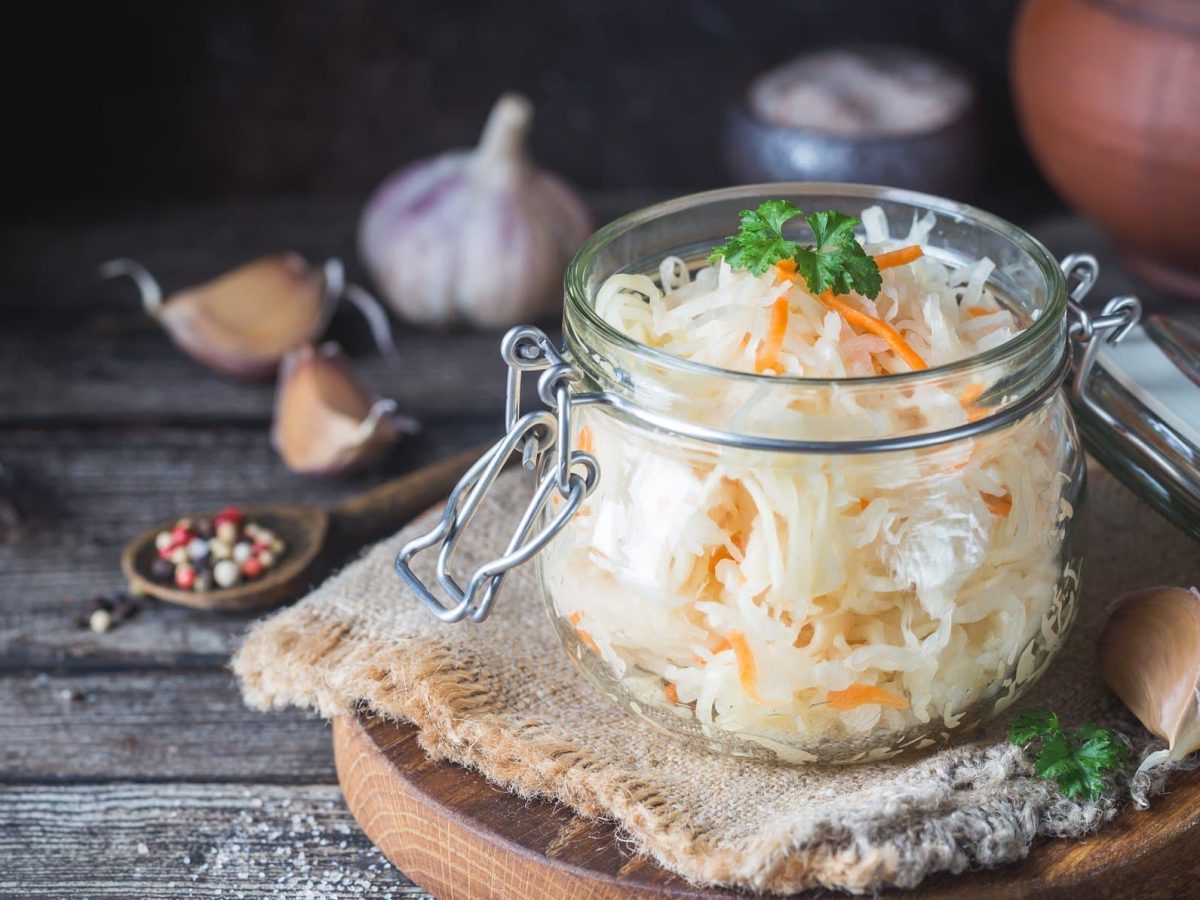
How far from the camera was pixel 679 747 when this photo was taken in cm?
138

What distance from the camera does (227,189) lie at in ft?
10.9

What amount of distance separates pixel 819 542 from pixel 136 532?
1.35 meters

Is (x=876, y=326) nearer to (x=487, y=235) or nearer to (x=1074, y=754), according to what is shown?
(x=1074, y=754)

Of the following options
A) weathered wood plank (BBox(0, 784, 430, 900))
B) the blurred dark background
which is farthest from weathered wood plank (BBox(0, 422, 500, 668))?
the blurred dark background

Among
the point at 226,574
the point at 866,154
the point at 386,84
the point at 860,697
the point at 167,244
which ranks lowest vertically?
the point at 167,244

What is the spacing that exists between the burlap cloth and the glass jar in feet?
0.17

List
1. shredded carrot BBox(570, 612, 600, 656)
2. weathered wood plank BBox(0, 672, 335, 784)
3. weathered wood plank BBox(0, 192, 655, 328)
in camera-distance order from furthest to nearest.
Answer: weathered wood plank BBox(0, 192, 655, 328) < weathered wood plank BBox(0, 672, 335, 784) < shredded carrot BBox(570, 612, 600, 656)

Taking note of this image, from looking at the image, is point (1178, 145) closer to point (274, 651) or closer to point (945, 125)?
point (945, 125)

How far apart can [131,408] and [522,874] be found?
1.58m

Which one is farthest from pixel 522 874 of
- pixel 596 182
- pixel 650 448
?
pixel 596 182

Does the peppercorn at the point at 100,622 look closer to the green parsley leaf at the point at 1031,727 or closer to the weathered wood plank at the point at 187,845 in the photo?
the weathered wood plank at the point at 187,845

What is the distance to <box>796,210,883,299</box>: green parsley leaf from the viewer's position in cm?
127

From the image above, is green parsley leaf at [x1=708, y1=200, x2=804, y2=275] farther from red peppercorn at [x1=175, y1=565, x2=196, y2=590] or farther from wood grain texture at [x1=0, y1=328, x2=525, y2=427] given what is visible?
wood grain texture at [x1=0, y1=328, x2=525, y2=427]

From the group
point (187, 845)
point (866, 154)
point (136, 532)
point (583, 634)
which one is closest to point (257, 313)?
point (136, 532)
